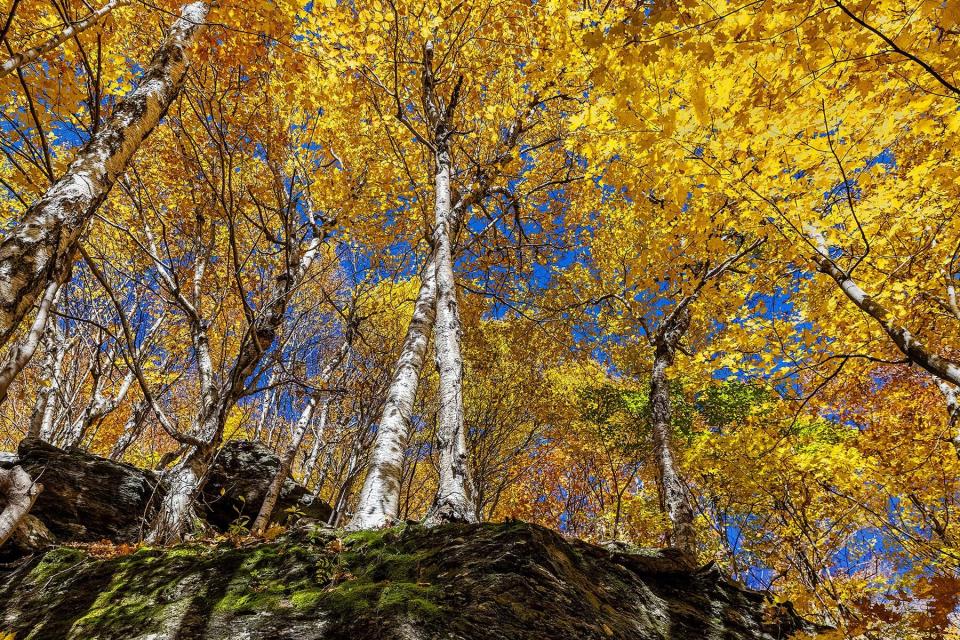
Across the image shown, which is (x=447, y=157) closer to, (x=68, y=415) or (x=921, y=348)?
(x=921, y=348)

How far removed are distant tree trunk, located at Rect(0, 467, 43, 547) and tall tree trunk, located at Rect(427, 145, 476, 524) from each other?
86.5 inches

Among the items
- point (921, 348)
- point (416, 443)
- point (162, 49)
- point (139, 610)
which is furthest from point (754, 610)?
point (416, 443)

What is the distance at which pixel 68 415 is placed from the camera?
7559mm

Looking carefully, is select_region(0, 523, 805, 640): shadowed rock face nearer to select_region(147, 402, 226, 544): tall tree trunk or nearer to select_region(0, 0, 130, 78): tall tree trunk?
select_region(147, 402, 226, 544): tall tree trunk

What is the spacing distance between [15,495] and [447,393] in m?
2.62

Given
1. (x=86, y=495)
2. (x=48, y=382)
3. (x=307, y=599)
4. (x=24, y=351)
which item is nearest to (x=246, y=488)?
(x=86, y=495)

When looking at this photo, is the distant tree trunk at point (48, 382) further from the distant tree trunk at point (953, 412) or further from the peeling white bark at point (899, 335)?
the distant tree trunk at point (953, 412)

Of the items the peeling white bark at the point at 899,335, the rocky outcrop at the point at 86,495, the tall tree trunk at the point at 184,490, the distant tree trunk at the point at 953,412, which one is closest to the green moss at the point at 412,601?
the tall tree trunk at the point at 184,490

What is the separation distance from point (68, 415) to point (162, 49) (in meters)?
7.71

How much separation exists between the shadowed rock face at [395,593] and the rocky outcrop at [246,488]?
5038mm

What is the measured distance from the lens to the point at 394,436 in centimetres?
354

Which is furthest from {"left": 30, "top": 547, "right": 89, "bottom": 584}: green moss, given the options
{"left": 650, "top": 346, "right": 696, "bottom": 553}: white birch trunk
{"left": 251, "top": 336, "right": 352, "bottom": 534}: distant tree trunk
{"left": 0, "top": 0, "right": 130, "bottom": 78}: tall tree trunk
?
{"left": 650, "top": 346, "right": 696, "bottom": 553}: white birch trunk

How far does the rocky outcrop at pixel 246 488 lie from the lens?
23.6ft

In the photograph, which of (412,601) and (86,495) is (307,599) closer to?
(412,601)
